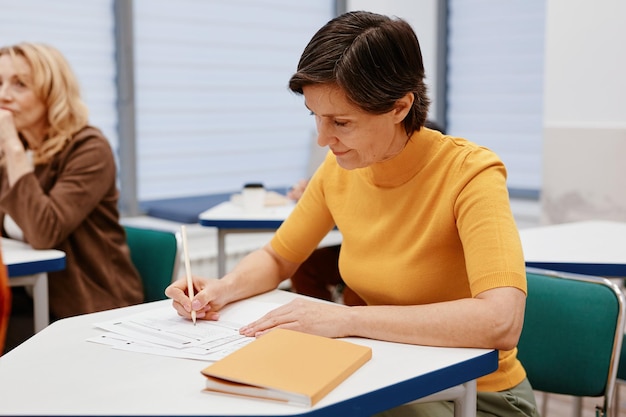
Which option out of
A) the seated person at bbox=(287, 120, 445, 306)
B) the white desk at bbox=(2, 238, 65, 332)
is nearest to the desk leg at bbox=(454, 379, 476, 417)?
the white desk at bbox=(2, 238, 65, 332)

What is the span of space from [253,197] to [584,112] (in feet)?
6.16

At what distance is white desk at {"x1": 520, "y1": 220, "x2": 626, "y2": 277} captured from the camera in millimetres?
2207

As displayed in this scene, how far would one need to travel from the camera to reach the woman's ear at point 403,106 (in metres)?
1.53

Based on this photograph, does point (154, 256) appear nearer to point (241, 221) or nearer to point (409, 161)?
point (241, 221)

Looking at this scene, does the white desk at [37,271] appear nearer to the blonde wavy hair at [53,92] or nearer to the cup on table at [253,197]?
the blonde wavy hair at [53,92]

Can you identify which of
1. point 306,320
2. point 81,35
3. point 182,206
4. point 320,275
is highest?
point 81,35

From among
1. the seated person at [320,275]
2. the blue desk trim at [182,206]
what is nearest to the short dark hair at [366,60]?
the seated person at [320,275]

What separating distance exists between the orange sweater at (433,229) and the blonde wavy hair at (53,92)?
4.14 feet

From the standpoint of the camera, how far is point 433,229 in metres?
1.55

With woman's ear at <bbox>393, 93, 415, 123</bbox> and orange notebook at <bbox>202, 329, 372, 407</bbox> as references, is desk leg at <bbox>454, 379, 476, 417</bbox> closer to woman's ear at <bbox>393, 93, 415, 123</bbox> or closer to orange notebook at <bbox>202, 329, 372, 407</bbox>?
orange notebook at <bbox>202, 329, 372, 407</bbox>

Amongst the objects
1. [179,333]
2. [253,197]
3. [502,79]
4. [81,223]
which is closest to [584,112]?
[502,79]

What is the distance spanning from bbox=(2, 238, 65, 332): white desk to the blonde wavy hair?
0.40m

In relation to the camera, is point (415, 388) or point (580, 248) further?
point (580, 248)

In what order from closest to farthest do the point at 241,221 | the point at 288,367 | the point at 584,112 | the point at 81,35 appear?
1. the point at 288,367
2. the point at 241,221
3. the point at 584,112
4. the point at 81,35
